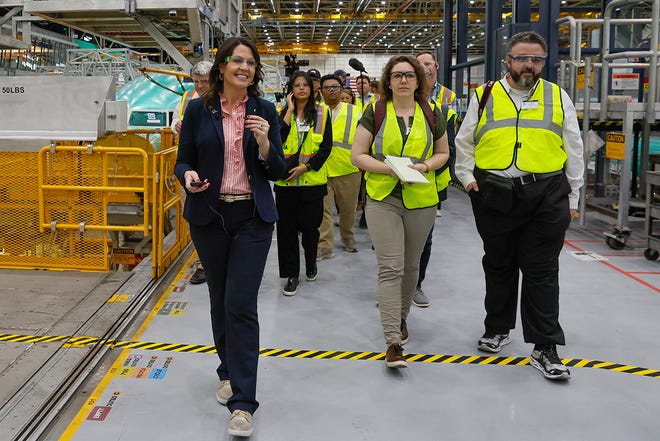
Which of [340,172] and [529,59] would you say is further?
[340,172]

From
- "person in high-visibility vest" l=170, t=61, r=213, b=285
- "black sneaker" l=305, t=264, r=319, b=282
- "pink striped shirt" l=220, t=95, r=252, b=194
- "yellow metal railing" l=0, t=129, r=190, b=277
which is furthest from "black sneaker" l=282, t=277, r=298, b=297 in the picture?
"pink striped shirt" l=220, t=95, r=252, b=194

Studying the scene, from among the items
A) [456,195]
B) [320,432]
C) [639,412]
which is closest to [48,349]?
[320,432]

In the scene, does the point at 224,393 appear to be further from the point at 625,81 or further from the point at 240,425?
the point at 625,81

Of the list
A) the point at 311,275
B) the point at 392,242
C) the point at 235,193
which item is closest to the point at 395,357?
the point at 392,242

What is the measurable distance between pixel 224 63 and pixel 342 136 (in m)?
3.45

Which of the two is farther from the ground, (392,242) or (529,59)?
(529,59)

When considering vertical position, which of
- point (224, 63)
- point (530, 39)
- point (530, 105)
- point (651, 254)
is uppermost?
point (530, 39)

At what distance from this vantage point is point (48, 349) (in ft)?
12.7

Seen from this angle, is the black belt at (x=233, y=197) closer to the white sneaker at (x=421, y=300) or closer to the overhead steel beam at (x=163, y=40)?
the white sneaker at (x=421, y=300)

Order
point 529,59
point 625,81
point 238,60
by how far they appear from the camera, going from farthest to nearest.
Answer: point 625,81 → point 529,59 → point 238,60

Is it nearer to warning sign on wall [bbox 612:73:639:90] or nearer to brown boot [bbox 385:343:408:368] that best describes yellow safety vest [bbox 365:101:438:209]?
brown boot [bbox 385:343:408:368]

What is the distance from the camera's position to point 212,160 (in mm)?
2812

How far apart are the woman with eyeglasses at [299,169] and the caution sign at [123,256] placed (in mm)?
2076

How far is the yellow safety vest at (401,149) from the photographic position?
3.62 m
